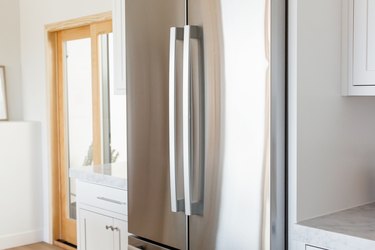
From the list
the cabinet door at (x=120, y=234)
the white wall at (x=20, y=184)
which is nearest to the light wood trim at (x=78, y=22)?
the white wall at (x=20, y=184)

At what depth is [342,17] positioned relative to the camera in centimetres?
193

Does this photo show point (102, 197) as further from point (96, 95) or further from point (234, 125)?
point (96, 95)

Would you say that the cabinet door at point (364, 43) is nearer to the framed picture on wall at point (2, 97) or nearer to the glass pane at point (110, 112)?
the glass pane at point (110, 112)

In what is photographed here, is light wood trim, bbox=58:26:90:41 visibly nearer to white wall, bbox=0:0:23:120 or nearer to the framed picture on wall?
white wall, bbox=0:0:23:120

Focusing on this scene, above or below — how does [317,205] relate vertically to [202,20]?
below

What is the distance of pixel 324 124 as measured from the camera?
6.10 ft

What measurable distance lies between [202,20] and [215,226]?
2.59ft

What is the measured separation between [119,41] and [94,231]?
1.10m

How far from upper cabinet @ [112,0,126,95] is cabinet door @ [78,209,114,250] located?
2.46ft

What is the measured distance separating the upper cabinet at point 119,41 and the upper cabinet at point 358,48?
1.32 metres

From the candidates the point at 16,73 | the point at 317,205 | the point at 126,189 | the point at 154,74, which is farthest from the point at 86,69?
the point at 317,205

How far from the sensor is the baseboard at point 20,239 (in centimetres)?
467

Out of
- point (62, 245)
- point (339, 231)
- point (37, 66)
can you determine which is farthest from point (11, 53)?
point (339, 231)

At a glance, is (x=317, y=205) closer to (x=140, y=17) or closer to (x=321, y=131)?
(x=321, y=131)
